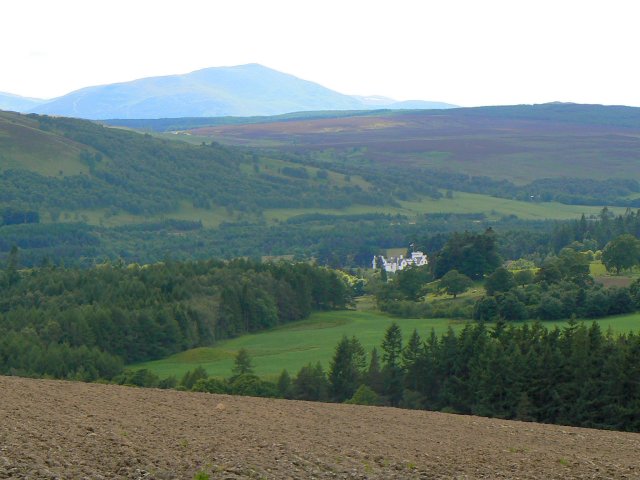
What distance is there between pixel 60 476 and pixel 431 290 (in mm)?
73934

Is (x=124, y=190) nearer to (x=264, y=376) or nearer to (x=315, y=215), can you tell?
(x=315, y=215)

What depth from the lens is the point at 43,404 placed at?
20.7m

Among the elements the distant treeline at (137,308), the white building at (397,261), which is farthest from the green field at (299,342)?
the white building at (397,261)

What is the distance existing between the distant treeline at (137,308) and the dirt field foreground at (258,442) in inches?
910

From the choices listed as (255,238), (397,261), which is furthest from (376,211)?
(397,261)

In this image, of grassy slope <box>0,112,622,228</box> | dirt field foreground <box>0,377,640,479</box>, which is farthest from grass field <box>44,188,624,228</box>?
dirt field foreground <box>0,377,640,479</box>

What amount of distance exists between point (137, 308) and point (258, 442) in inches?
1958

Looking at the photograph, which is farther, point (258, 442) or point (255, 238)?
point (255, 238)

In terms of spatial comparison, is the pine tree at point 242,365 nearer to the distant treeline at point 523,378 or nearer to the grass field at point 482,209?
the distant treeline at point 523,378

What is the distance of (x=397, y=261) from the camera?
130 metres

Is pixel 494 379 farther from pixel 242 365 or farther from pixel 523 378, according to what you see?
pixel 242 365

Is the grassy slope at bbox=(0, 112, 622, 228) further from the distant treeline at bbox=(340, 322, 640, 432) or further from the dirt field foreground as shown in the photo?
the dirt field foreground

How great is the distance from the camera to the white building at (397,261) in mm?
121625

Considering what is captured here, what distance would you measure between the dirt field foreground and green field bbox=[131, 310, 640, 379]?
2529 cm
